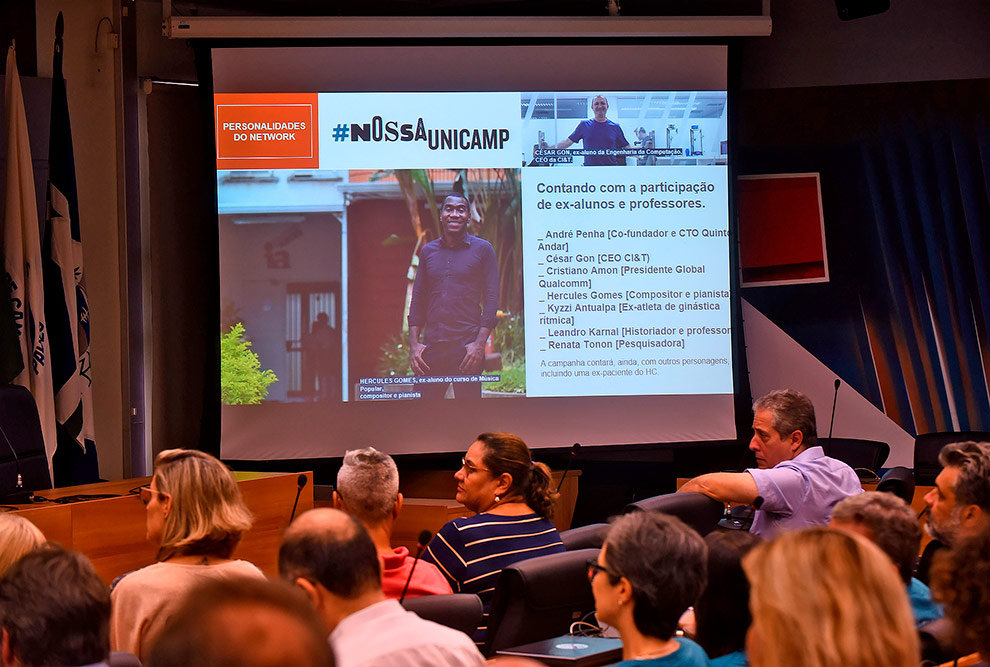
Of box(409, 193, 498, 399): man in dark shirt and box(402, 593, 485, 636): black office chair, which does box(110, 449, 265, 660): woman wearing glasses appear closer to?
box(402, 593, 485, 636): black office chair

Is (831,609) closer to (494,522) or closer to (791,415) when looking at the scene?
(494,522)

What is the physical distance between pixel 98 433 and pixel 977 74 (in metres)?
5.89

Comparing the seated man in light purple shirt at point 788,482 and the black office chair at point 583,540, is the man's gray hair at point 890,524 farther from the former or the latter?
the black office chair at point 583,540

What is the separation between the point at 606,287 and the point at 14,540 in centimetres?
437

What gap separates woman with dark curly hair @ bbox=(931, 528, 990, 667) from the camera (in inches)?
67.8

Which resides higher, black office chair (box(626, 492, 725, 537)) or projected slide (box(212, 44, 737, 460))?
projected slide (box(212, 44, 737, 460))

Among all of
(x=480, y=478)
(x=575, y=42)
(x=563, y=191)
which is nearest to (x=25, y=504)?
(x=480, y=478)

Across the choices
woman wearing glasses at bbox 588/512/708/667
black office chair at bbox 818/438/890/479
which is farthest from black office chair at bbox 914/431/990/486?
woman wearing glasses at bbox 588/512/708/667

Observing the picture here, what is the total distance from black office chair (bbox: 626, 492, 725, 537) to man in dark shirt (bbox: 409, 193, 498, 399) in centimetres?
307

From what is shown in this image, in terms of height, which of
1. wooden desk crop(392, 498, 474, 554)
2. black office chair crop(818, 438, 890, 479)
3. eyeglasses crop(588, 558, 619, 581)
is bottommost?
wooden desk crop(392, 498, 474, 554)

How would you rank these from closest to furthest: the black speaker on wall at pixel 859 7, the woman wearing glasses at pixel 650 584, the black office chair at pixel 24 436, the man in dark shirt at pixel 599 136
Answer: the woman wearing glasses at pixel 650 584
the black office chair at pixel 24 436
the black speaker on wall at pixel 859 7
the man in dark shirt at pixel 599 136

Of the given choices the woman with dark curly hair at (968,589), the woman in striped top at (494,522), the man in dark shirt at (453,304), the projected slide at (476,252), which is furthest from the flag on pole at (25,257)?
the woman with dark curly hair at (968,589)

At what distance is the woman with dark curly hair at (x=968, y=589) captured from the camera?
1723 mm

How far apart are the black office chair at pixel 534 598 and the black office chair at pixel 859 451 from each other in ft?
10.3
